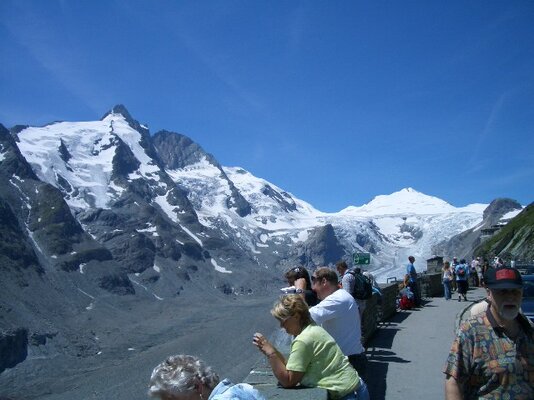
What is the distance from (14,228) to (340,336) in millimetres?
196538

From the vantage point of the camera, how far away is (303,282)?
6.42 meters

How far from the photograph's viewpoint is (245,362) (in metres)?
56.6

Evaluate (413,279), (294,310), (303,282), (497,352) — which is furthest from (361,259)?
(497,352)

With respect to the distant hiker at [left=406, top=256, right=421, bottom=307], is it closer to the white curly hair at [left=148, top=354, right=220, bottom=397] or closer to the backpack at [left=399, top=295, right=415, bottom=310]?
the backpack at [left=399, top=295, right=415, bottom=310]

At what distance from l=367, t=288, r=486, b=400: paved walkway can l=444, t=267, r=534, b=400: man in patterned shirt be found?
5033 millimetres

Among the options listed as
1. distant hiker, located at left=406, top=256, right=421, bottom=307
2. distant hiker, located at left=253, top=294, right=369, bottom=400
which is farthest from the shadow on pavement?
distant hiker, located at left=406, top=256, right=421, bottom=307

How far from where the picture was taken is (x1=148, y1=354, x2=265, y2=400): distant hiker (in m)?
3.03

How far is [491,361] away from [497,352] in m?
0.07

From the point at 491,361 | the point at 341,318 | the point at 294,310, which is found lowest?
the point at 491,361

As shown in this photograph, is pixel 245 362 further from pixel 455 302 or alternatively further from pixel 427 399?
pixel 427 399

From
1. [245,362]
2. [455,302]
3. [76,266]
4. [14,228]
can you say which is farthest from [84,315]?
[455,302]

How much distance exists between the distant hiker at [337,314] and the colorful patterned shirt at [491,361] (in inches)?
69.4

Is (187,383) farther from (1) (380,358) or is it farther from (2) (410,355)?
(2) (410,355)

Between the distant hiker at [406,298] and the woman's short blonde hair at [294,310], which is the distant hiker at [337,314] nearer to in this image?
the woman's short blonde hair at [294,310]
